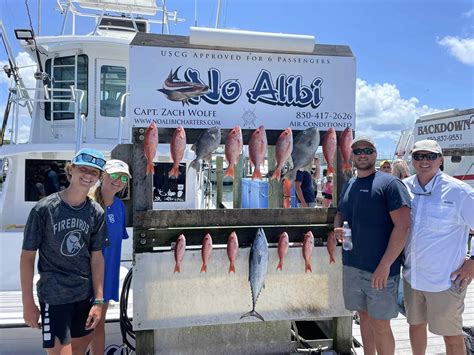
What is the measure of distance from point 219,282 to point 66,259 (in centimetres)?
133

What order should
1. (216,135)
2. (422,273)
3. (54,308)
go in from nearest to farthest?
1. (54,308)
2. (422,273)
3. (216,135)

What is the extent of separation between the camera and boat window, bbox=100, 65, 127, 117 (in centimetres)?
734

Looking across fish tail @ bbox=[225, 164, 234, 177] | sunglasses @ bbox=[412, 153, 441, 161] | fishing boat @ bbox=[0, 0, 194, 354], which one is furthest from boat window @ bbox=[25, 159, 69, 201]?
sunglasses @ bbox=[412, 153, 441, 161]

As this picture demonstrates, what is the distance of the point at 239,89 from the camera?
3449mm

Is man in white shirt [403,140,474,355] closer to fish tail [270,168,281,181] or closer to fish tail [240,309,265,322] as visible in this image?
fish tail [270,168,281,181]

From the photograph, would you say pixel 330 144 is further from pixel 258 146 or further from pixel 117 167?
pixel 117 167

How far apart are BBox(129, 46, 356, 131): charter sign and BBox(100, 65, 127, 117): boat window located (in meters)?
4.39

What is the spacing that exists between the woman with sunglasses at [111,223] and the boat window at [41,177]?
12.9 feet

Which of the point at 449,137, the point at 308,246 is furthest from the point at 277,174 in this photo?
the point at 449,137

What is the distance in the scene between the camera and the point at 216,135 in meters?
3.23

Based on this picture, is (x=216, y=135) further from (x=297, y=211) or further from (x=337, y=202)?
(x=337, y=202)

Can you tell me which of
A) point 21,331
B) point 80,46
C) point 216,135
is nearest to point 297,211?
point 216,135

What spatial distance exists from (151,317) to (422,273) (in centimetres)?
209

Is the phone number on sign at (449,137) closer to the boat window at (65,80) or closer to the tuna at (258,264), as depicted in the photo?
the boat window at (65,80)
